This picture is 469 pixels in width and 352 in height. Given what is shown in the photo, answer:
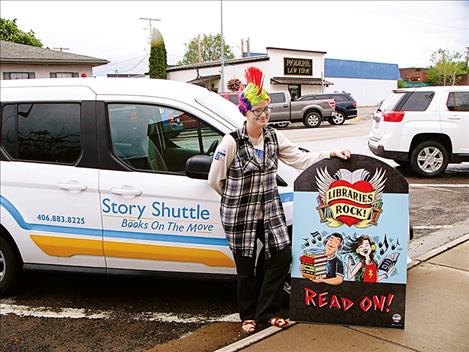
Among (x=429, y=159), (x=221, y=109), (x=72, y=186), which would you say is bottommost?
(x=429, y=159)

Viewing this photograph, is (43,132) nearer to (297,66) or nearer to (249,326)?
(249,326)

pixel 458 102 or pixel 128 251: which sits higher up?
pixel 458 102

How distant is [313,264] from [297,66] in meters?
35.5

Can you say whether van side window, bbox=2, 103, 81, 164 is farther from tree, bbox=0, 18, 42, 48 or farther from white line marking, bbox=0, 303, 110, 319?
tree, bbox=0, 18, 42, 48

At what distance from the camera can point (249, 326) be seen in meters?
3.71

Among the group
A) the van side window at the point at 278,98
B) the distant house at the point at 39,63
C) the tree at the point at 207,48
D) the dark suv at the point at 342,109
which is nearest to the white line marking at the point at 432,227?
the van side window at the point at 278,98

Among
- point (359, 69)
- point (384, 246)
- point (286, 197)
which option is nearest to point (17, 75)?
point (286, 197)

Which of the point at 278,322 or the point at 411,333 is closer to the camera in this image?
the point at 411,333

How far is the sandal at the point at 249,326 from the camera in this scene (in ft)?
12.1

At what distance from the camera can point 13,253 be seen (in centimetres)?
441

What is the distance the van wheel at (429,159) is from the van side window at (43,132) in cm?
755

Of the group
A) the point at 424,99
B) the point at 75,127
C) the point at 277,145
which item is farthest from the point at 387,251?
the point at 424,99

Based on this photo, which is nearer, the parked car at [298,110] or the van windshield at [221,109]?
the van windshield at [221,109]

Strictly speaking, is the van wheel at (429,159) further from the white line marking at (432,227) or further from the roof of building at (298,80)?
the roof of building at (298,80)
